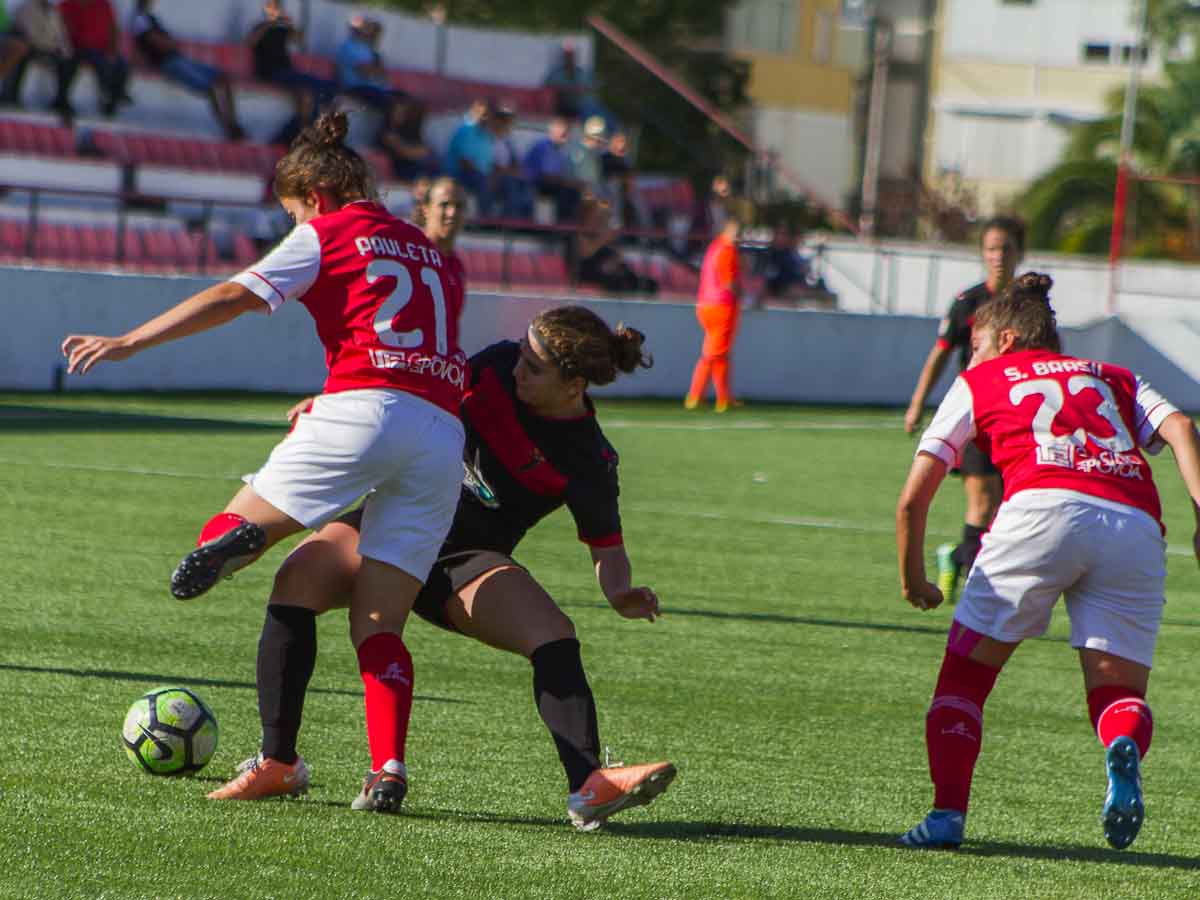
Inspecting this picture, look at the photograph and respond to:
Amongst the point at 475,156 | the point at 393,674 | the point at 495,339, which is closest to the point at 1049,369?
the point at 393,674

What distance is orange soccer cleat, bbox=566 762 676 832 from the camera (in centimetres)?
523

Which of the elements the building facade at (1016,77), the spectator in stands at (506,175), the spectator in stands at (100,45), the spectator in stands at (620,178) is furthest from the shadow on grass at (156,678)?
the building facade at (1016,77)

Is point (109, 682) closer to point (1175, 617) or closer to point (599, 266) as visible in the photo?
point (1175, 617)

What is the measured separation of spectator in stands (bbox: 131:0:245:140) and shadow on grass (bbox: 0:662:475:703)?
1914cm

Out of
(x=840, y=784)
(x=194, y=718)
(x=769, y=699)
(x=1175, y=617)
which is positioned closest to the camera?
(x=194, y=718)

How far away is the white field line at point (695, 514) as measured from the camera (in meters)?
13.2

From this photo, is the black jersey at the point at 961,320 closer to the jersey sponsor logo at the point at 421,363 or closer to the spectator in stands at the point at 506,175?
the jersey sponsor logo at the point at 421,363

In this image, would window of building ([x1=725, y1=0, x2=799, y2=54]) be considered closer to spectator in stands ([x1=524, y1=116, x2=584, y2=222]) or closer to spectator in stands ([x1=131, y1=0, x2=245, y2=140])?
spectator in stands ([x1=524, y1=116, x2=584, y2=222])

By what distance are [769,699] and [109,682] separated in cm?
238

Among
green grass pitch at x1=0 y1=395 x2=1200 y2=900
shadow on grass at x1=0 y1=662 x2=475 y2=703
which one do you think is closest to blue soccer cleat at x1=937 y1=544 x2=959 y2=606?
green grass pitch at x1=0 y1=395 x2=1200 y2=900

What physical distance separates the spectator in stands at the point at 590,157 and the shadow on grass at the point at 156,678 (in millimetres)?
20170

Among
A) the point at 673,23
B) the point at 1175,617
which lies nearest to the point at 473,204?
the point at 1175,617

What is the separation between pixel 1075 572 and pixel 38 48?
20796 mm

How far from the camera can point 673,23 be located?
4925 cm
